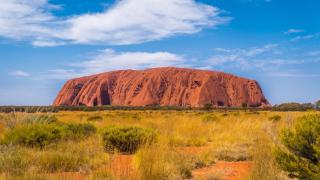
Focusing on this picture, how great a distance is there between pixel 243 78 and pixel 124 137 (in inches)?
5738

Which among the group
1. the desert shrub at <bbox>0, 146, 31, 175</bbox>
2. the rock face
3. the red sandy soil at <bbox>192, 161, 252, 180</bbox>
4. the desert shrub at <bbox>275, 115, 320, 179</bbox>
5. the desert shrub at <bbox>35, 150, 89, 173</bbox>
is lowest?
the red sandy soil at <bbox>192, 161, 252, 180</bbox>

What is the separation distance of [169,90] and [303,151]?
470ft

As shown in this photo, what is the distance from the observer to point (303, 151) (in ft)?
20.3


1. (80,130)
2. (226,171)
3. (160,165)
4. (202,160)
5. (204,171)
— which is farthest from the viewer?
(80,130)

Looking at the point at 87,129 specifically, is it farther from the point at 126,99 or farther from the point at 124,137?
the point at 126,99

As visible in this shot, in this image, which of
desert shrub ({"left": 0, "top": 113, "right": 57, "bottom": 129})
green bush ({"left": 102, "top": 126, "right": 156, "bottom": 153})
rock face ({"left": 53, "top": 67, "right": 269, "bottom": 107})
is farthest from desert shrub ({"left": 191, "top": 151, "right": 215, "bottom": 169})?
rock face ({"left": 53, "top": 67, "right": 269, "bottom": 107})

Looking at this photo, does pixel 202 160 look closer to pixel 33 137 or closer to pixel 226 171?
pixel 226 171

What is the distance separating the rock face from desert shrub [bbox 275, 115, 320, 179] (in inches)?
5094

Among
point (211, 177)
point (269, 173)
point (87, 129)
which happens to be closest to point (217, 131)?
point (87, 129)

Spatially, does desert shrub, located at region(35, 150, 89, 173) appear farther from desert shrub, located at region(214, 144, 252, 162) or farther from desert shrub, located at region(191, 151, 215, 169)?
desert shrub, located at region(214, 144, 252, 162)

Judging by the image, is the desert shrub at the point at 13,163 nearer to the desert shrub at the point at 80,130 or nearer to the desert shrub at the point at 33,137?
the desert shrub at the point at 33,137

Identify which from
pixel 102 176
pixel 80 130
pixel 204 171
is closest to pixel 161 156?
pixel 102 176

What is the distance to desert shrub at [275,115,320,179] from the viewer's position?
5.76 m

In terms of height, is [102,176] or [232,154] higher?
[102,176]
